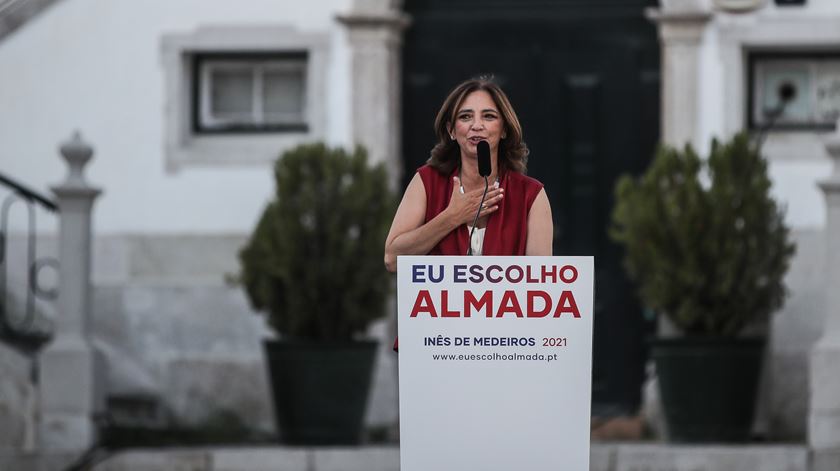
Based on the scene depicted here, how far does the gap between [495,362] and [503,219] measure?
50cm

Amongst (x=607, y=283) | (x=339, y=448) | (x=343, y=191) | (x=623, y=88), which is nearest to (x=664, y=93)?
(x=623, y=88)

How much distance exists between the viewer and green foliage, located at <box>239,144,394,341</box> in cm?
1145

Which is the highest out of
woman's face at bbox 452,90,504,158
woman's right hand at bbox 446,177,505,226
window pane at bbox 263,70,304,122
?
window pane at bbox 263,70,304,122

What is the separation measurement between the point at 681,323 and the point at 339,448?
1.88 meters

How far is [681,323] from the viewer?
11.3 meters

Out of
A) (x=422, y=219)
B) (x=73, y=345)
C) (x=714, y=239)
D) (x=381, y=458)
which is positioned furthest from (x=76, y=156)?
(x=422, y=219)

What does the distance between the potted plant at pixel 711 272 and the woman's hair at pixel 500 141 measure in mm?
4962

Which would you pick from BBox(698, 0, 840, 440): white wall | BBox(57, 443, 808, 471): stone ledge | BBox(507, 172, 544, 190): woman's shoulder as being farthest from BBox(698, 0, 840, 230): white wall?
BBox(507, 172, 544, 190): woman's shoulder

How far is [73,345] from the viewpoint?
1137cm

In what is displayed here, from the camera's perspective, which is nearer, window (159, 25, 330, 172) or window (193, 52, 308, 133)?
window (159, 25, 330, 172)

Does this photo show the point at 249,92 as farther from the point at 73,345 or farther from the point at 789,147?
the point at 789,147

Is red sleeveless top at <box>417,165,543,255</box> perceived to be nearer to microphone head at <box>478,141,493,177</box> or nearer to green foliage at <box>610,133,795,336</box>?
microphone head at <box>478,141,493,177</box>

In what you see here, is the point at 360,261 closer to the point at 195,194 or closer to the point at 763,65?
the point at 195,194

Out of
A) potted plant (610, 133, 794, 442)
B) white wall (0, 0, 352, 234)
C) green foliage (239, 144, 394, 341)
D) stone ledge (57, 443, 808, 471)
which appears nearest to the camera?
stone ledge (57, 443, 808, 471)
